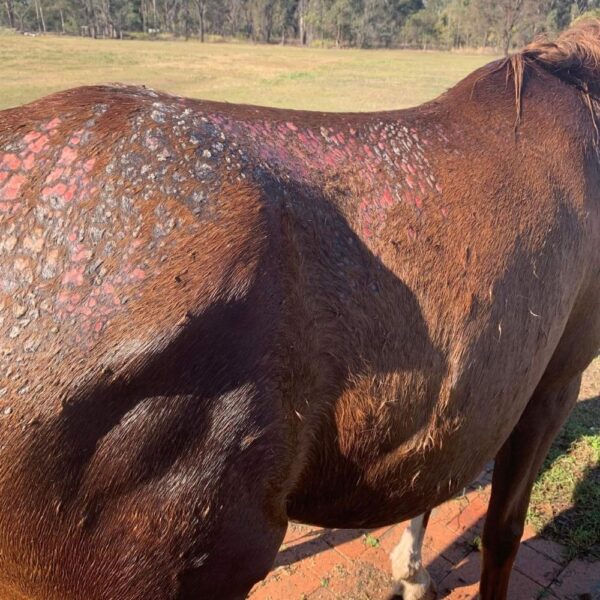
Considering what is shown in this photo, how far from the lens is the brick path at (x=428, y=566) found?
2531 mm

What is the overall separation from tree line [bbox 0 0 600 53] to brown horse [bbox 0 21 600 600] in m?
54.6

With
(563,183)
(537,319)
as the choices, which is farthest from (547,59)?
(537,319)

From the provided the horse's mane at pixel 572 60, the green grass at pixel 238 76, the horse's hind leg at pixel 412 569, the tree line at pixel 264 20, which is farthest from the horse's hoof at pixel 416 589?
the tree line at pixel 264 20

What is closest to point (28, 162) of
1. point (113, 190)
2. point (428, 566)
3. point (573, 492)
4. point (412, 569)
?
point (113, 190)

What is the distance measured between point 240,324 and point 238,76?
92.1 feet

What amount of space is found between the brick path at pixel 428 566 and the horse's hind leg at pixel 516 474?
26 centimetres

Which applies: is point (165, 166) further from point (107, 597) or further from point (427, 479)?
point (427, 479)

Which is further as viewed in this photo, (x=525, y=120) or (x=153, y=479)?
(x=525, y=120)

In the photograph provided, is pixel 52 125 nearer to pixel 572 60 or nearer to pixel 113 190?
pixel 113 190

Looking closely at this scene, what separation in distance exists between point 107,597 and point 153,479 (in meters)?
0.25

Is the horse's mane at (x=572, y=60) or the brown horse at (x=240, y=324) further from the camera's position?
the horse's mane at (x=572, y=60)

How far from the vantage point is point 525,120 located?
5.89 ft

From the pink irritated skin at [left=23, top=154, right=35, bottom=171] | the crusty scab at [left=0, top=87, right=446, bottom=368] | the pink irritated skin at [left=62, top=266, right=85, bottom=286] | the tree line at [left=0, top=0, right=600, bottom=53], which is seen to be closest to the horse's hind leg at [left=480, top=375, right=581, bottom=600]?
the crusty scab at [left=0, top=87, right=446, bottom=368]

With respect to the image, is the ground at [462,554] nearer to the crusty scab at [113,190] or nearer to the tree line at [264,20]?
the crusty scab at [113,190]
